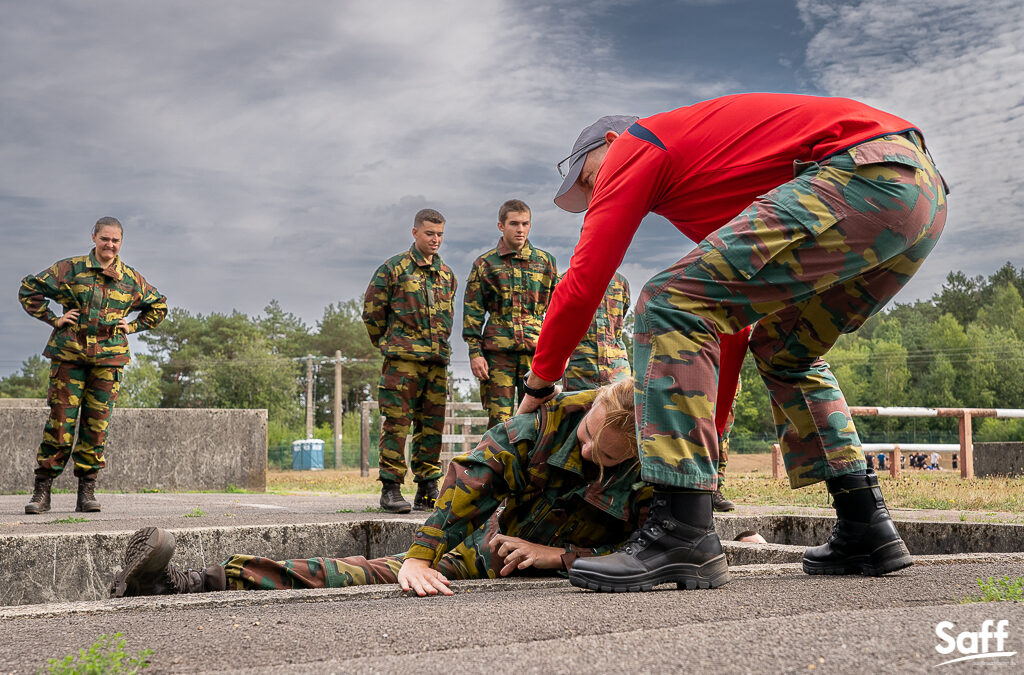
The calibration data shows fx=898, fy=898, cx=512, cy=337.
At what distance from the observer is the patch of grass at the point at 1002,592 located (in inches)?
95.6

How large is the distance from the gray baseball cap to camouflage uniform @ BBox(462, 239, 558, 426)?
4.30m

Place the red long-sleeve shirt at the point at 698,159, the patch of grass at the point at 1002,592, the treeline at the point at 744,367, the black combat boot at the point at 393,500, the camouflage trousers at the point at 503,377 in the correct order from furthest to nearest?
the treeline at the point at 744,367, the camouflage trousers at the point at 503,377, the black combat boot at the point at 393,500, the red long-sleeve shirt at the point at 698,159, the patch of grass at the point at 1002,592

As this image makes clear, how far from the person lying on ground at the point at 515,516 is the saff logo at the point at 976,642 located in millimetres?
1223

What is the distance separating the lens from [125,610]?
271 cm

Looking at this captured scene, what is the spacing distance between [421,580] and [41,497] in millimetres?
5922

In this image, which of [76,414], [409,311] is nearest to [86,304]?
[76,414]

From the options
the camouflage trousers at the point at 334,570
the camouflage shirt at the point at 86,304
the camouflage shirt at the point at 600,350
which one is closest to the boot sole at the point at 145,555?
the camouflage trousers at the point at 334,570

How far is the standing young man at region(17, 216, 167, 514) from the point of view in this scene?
7820 mm

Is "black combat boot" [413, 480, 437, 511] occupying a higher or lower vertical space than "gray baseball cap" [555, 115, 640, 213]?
lower

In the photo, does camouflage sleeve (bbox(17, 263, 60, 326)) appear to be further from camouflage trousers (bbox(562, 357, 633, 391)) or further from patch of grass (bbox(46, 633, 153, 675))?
patch of grass (bbox(46, 633, 153, 675))

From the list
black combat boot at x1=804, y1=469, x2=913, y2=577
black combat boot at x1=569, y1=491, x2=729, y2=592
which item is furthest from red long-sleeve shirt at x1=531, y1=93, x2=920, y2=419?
black combat boot at x1=804, y1=469, x2=913, y2=577

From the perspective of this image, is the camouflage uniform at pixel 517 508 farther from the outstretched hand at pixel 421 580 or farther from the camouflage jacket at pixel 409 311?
the camouflage jacket at pixel 409 311

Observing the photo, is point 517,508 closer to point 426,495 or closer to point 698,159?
point 698,159

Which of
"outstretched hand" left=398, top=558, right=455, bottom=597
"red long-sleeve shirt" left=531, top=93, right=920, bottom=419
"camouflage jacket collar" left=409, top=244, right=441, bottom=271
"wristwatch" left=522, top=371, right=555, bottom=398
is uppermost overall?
"camouflage jacket collar" left=409, top=244, right=441, bottom=271
